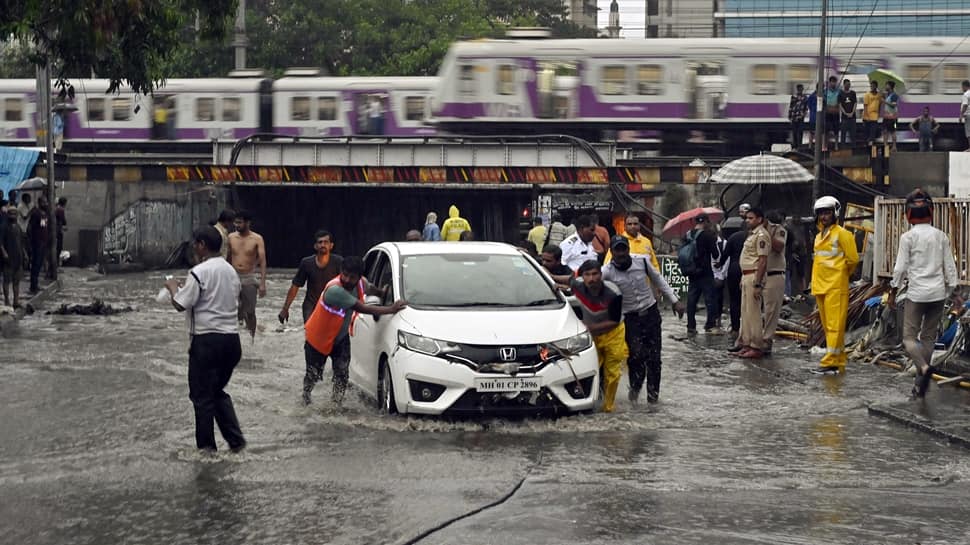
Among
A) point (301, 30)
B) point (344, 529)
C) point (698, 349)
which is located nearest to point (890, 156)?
point (698, 349)

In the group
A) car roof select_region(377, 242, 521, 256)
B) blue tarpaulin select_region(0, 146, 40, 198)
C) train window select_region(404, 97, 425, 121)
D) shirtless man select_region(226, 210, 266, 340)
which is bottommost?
shirtless man select_region(226, 210, 266, 340)

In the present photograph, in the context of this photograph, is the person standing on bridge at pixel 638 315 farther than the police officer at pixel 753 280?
No

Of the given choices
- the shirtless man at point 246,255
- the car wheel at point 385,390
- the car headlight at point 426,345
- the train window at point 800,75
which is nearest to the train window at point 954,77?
Result: the train window at point 800,75

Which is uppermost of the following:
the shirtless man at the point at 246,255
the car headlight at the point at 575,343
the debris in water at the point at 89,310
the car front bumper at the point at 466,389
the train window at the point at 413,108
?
the train window at the point at 413,108

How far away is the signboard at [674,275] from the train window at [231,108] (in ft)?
78.8

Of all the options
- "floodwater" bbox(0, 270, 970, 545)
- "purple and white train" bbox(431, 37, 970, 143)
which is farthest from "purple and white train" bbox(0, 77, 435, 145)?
"floodwater" bbox(0, 270, 970, 545)

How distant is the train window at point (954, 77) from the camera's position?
37562mm

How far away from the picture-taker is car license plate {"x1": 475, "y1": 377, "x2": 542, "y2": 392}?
1041 centimetres

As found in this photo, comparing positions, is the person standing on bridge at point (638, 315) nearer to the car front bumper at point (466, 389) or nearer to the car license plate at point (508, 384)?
the car front bumper at point (466, 389)

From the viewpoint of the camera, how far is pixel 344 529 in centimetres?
720

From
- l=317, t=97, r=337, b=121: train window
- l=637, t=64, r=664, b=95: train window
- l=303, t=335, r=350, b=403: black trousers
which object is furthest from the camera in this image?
l=317, t=97, r=337, b=121: train window

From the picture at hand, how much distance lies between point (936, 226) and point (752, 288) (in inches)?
82.8

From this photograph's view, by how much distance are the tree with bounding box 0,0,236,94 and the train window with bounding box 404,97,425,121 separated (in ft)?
90.7

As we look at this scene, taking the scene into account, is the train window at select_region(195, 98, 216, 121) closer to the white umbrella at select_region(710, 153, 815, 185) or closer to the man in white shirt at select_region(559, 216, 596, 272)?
the white umbrella at select_region(710, 153, 815, 185)
